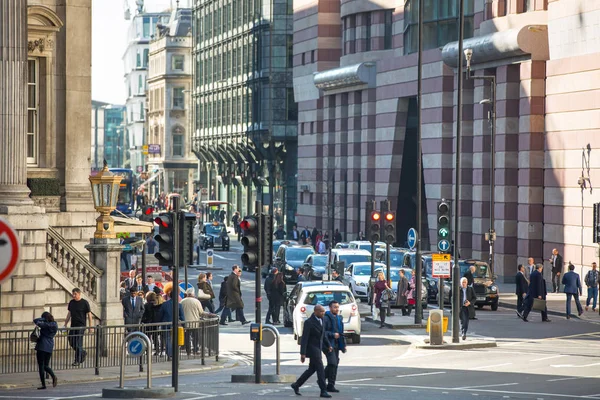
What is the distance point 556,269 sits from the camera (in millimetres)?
52781

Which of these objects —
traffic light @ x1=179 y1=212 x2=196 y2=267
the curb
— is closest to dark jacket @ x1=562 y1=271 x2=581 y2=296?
the curb

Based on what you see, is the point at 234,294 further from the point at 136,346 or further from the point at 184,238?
the point at 184,238

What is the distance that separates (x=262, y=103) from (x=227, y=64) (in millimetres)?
13411

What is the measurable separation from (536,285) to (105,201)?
15.2 metres

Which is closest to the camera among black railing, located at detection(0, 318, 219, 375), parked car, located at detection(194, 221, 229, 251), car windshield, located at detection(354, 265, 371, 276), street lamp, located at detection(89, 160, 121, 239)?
black railing, located at detection(0, 318, 219, 375)

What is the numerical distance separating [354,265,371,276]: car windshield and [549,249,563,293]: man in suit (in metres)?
7.34

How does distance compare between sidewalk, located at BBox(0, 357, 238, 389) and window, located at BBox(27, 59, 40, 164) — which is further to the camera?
window, located at BBox(27, 59, 40, 164)

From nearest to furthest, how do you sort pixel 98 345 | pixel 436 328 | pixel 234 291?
pixel 98 345
pixel 436 328
pixel 234 291

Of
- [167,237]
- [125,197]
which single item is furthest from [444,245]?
[125,197]

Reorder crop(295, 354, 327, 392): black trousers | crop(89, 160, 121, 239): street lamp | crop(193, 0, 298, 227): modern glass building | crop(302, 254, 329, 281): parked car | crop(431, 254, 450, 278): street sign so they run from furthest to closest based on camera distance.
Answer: crop(193, 0, 298, 227): modern glass building → crop(302, 254, 329, 281): parked car → crop(431, 254, 450, 278): street sign → crop(89, 160, 121, 239): street lamp → crop(295, 354, 327, 392): black trousers

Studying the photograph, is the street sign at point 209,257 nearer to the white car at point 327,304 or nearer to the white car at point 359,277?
the white car at point 359,277

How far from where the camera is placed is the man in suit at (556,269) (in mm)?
52406

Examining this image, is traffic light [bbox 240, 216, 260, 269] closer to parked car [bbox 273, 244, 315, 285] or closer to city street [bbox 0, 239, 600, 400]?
city street [bbox 0, 239, 600, 400]

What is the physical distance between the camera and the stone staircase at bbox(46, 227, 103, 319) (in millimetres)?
30078
